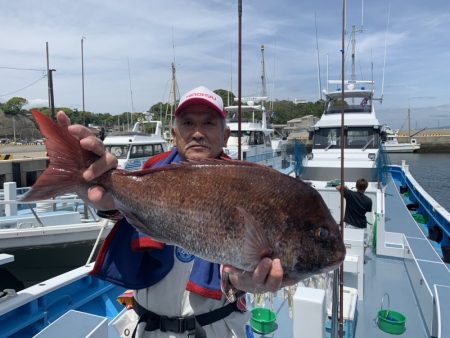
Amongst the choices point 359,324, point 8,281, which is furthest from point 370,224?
point 8,281

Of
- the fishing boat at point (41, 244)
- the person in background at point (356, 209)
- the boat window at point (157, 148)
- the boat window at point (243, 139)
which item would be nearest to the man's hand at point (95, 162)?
the person in background at point (356, 209)

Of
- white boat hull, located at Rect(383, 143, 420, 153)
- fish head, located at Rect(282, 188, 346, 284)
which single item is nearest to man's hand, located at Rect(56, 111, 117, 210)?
fish head, located at Rect(282, 188, 346, 284)

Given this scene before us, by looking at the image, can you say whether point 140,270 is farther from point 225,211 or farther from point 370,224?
point 370,224

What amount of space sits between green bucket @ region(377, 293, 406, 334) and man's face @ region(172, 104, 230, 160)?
3.72 meters

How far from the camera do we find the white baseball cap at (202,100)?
6.28ft

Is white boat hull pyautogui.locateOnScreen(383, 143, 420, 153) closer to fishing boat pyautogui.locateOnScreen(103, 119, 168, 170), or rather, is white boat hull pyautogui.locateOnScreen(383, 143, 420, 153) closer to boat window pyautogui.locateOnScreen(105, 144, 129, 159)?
fishing boat pyautogui.locateOnScreen(103, 119, 168, 170)

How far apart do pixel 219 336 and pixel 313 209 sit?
3.08ft

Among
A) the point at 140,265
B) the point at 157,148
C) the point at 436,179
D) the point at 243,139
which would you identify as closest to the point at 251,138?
the point at 243,139

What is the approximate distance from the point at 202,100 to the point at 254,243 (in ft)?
2.80

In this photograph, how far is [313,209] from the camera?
155 cm

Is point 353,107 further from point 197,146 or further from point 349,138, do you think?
point 197,146

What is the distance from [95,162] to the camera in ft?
5.51

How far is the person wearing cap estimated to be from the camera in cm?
188

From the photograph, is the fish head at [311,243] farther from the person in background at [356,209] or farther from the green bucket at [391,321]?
the person in background at [356,209]
